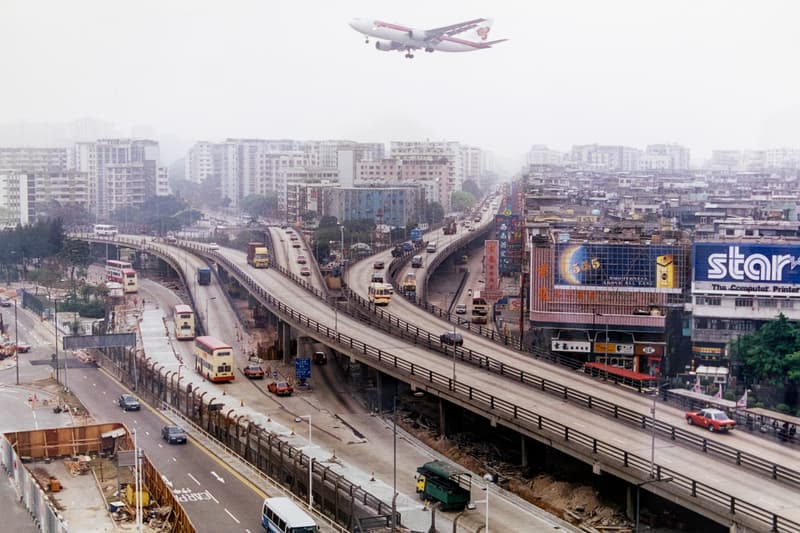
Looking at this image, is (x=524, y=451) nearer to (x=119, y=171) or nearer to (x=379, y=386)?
(x=379, y=386)

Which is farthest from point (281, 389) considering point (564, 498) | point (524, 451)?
point (564, 498)

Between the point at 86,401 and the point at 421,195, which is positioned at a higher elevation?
the point at 421,195

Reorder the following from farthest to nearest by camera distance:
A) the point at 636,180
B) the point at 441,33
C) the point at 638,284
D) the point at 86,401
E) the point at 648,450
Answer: the point at 636,180 < the point at 441,33 < the point at 638,284 < the point at 86,401 < the point at 648,450

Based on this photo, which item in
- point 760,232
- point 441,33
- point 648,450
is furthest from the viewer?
point 441,33

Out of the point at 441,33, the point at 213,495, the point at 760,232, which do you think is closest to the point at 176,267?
the point at 441,33

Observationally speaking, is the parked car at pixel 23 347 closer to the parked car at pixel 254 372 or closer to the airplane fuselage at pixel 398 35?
the parked car at pixel 254 372

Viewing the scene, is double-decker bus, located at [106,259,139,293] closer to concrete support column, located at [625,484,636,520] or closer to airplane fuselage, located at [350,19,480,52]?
airplane fuselage, located at [350,19,480,52]

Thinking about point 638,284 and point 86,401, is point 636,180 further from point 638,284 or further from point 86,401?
point 86,401
